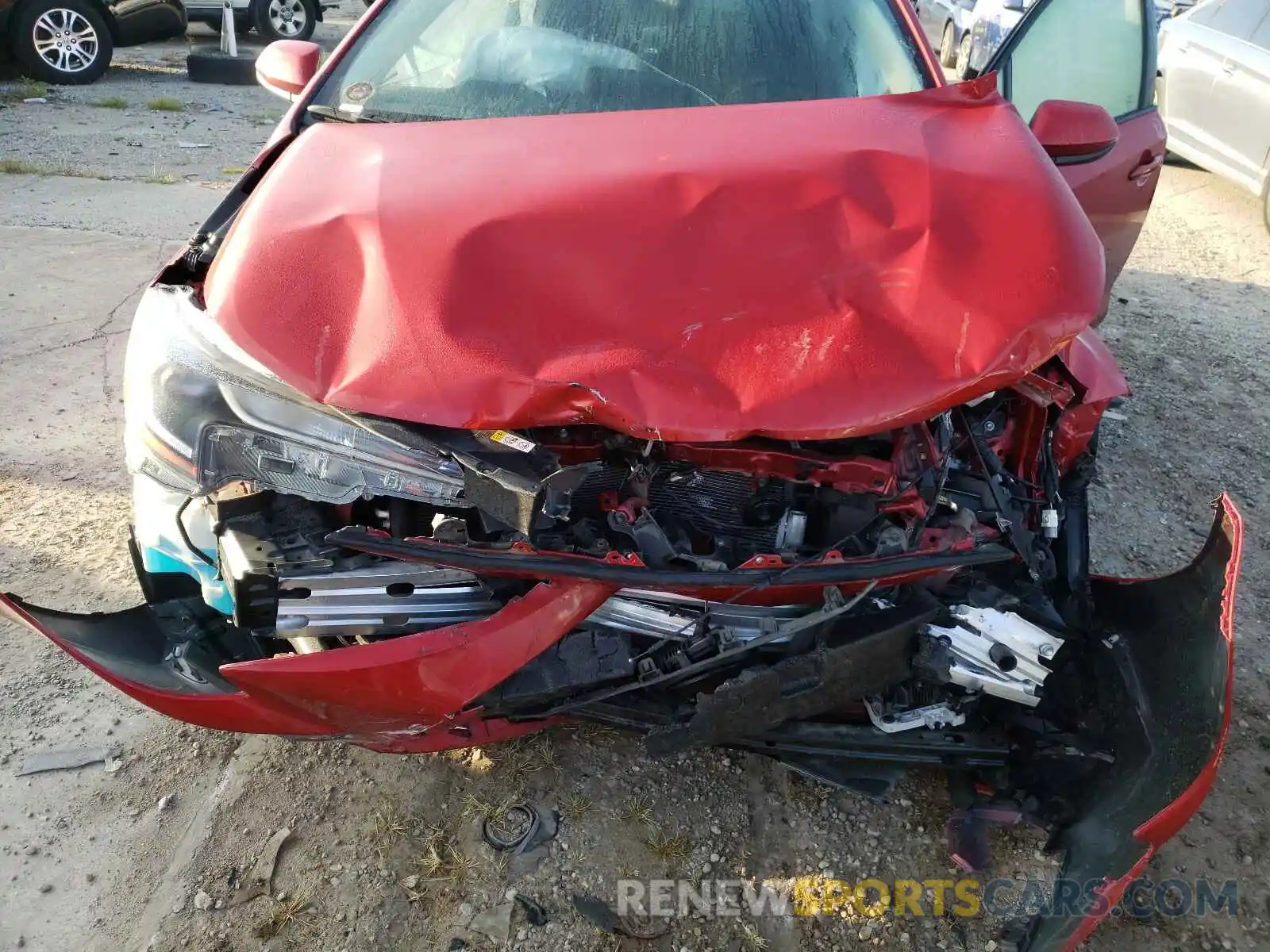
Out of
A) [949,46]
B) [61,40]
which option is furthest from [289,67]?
[949,46]

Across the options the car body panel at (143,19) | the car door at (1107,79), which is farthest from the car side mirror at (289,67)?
the car body panel at (143,19)

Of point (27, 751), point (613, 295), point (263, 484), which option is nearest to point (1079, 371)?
point (613, 295)

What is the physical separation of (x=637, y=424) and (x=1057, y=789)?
1277 mm

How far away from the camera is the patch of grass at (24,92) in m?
7.77

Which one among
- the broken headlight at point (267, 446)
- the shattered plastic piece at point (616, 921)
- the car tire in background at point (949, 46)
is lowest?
the car tire in background at point (949, 46)

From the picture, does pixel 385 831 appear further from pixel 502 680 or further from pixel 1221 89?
pixel 1221 89

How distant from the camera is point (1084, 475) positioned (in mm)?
2410

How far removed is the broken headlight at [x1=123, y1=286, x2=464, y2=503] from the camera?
5.59 feet

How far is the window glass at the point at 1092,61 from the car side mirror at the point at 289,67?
261 cm

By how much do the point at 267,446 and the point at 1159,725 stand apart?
193 centimetres

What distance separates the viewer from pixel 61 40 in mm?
8195

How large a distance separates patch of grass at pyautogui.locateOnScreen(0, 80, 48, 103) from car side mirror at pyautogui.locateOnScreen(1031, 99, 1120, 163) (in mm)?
8652

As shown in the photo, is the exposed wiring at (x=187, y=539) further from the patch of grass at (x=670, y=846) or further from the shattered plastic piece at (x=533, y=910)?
the patch of grass at (x=670, y=846)

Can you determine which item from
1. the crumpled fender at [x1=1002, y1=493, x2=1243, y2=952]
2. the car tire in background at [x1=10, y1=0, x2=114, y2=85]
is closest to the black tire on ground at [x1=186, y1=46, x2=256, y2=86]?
the car tire in background at [x1=10, y1=0, x2=114, y2=85]
